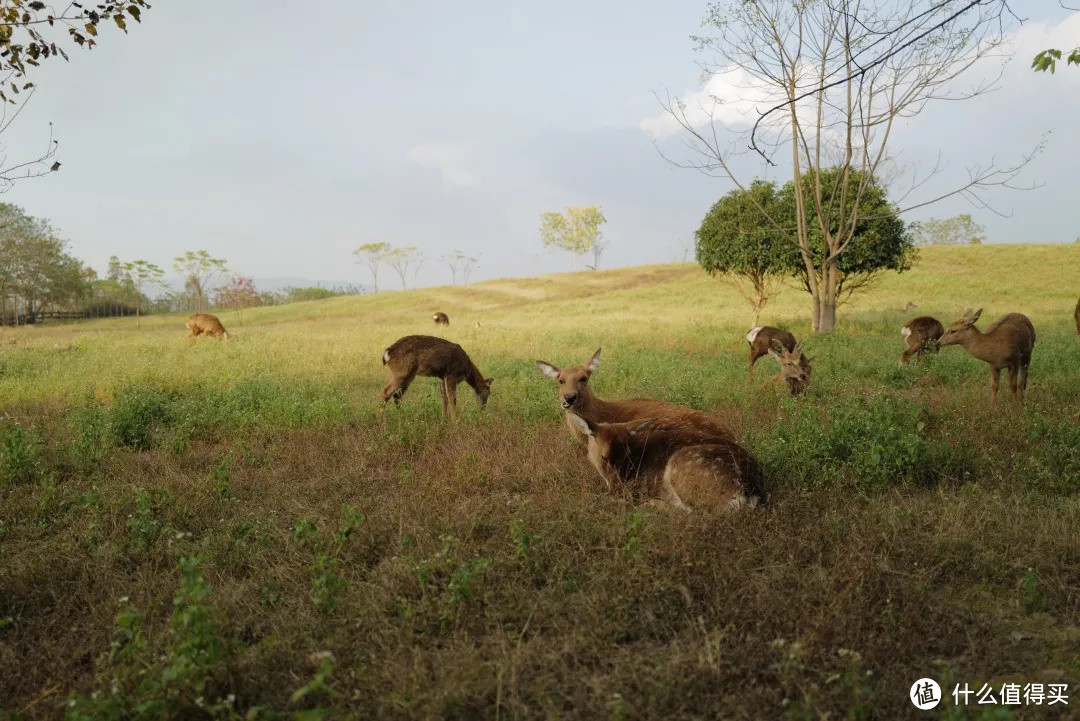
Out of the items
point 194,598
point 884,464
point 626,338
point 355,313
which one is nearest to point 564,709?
point 194,598

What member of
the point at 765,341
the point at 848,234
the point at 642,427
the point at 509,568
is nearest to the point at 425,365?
the point at 642,427

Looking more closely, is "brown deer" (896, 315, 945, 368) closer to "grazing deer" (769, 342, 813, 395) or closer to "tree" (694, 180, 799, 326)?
"grazing deer" (769, 342, 813, 395)

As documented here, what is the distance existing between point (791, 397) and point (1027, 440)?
10.8 ft

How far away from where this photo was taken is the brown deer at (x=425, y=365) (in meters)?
9.92

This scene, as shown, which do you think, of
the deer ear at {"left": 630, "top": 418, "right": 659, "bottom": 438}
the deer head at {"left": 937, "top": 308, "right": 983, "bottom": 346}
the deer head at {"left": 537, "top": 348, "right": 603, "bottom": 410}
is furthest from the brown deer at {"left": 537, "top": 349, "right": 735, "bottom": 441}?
the deer head at {"left": 937, "top": 308, "right": 983, "bottom": 346}

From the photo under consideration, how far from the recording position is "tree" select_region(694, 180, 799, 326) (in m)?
21.1

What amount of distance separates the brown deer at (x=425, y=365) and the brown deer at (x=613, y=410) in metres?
3.30

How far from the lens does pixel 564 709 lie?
3.04 metres

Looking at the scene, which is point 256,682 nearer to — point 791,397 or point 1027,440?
point 1027,440

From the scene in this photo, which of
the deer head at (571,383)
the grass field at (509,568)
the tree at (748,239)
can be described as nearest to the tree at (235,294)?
the tree at (748,239)

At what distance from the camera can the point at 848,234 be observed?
19.2 metres

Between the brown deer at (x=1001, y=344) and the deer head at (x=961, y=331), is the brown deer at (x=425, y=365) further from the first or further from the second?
the brown deer at (x=1001, y=344)

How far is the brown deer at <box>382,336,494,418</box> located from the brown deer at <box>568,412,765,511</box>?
428cm

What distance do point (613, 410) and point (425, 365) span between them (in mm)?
4027
